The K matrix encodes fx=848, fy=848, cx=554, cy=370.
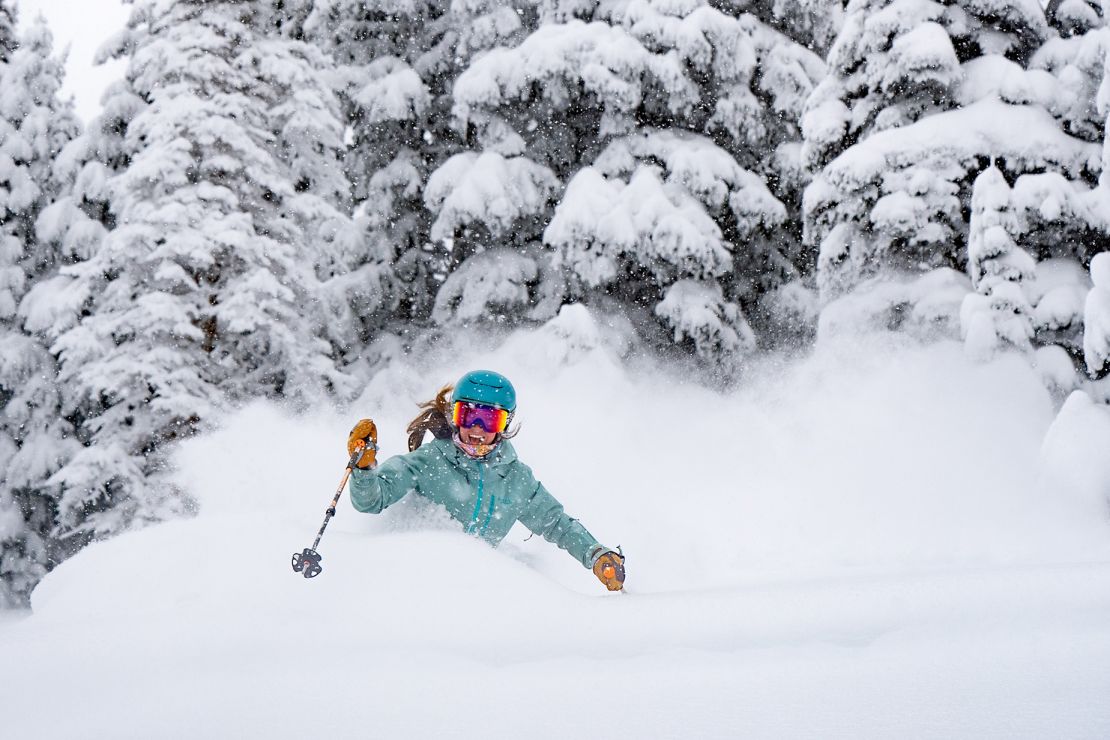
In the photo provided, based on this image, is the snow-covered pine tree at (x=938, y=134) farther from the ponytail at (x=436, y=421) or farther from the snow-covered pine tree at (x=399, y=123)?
the ponytail at (x=436, y=421)

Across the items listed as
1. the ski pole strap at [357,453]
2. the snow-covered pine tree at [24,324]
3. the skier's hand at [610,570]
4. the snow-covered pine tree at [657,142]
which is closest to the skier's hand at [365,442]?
the ski pole strap at [357,453]

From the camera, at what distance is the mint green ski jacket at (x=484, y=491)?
12.8 feet

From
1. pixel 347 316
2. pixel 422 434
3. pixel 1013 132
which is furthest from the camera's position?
pixel 347 316

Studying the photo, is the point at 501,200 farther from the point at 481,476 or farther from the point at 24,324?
the point at 24,324

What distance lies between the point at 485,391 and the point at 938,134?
6535mm

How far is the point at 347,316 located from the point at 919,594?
10.9 meters

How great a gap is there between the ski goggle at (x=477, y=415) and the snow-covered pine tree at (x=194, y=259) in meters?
6.55

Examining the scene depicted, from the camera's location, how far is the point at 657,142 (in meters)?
11.2

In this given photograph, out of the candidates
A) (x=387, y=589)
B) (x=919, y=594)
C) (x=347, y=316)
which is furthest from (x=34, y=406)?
(x=919, y=594)

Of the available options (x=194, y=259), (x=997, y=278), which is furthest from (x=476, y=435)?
(x=194, y=259)

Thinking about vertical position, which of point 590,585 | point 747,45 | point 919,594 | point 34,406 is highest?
point 747,45

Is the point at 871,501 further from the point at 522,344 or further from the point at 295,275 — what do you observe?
the point at 295,275

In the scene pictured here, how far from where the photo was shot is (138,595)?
2615 millimetres

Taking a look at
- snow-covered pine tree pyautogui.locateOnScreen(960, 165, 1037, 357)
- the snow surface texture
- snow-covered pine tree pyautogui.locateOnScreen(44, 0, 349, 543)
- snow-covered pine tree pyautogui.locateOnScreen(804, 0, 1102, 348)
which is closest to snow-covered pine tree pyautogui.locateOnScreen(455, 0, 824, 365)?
snow-covered pine tree pyautogui.locateOnScreen(804, 0, 1102, 348)
